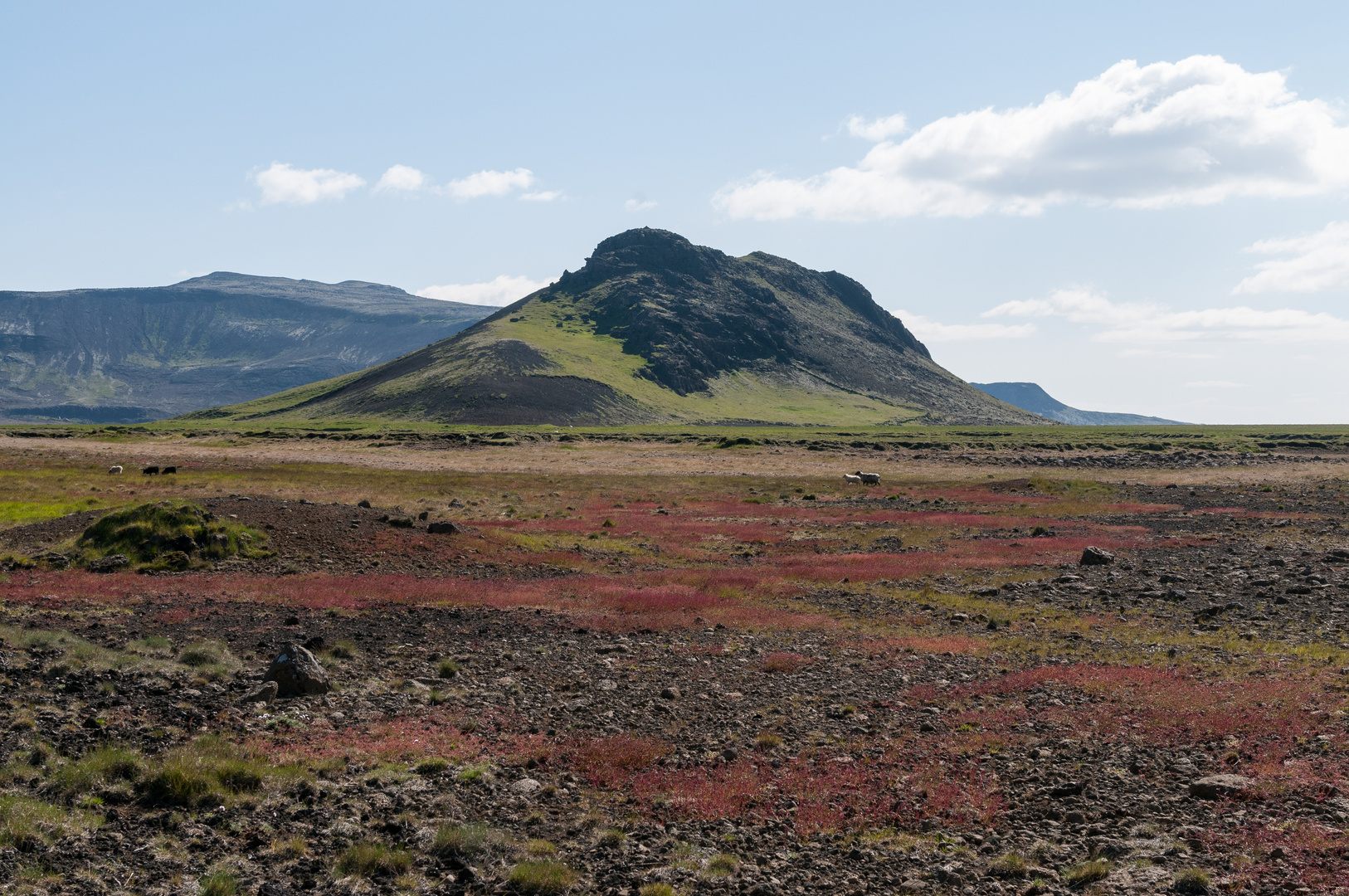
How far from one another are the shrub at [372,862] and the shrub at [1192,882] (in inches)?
347

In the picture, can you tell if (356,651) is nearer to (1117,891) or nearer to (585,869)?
(585,869)

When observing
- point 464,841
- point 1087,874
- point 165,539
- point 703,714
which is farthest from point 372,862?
point 165,539

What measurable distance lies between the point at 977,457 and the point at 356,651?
111 m

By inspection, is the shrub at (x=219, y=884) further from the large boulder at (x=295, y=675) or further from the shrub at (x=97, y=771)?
the large boulder at (x=295, y=675)

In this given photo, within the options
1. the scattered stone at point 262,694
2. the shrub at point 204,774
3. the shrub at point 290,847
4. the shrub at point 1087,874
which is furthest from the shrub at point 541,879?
the scattered stone at point 262,694

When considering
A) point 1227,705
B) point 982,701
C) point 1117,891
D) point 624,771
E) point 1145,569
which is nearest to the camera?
point 1117,891

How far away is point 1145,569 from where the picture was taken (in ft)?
106

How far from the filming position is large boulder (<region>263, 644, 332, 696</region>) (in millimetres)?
15805

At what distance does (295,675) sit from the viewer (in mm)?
15820

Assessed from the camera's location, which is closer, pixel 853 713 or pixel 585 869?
pixel 585 869

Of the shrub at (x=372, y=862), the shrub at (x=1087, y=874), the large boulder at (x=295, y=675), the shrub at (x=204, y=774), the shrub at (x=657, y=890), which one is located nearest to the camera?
the shrub at (x=657, y=890)

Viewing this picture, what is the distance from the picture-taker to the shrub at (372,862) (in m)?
9.73

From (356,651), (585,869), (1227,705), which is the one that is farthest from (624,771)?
(1227,705)

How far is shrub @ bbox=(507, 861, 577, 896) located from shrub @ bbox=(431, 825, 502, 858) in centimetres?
73
